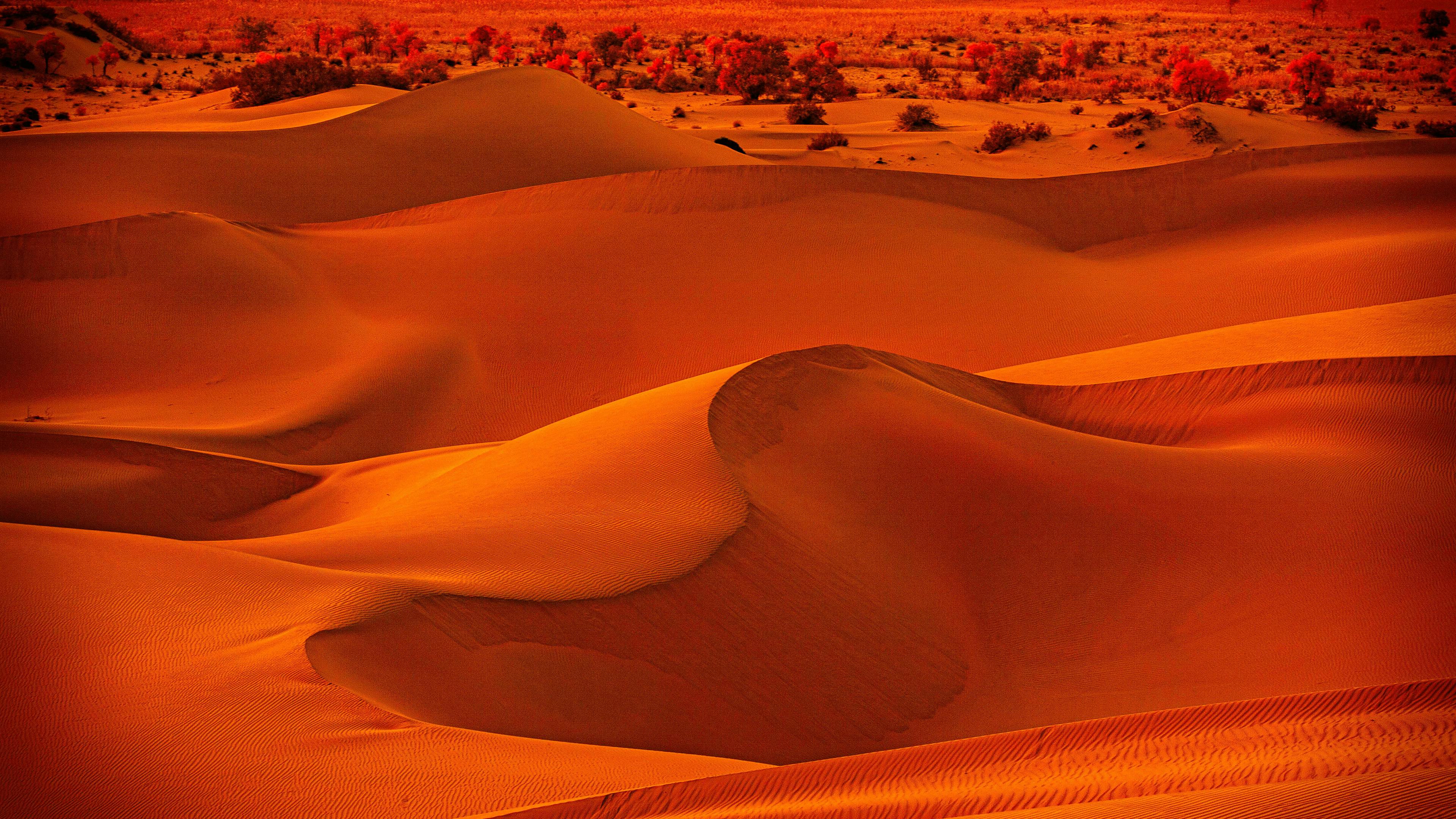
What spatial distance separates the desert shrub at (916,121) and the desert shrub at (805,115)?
6.01 feet

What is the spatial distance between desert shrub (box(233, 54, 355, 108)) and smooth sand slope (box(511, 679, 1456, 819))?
76.7 ft

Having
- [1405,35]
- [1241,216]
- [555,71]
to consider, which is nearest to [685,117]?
[555,71]

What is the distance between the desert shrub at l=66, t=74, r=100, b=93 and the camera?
91.8 ft

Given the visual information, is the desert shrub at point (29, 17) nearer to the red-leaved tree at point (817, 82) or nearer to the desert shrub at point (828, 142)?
the red-leaved tree at point (817, 82)

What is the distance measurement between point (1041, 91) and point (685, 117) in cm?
1106

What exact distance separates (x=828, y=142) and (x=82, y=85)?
19.3 meters

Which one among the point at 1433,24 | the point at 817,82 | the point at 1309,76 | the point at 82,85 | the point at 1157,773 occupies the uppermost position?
the point at 1433,24

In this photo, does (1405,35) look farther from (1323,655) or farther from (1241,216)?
(1323,655)

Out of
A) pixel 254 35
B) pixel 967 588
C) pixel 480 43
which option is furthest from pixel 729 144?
pixel 254 35

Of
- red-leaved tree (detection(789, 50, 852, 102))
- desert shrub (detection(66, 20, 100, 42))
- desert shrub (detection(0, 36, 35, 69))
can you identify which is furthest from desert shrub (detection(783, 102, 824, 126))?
desert shrub (detection(66, 20, 100, 42))

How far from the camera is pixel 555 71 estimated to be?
2105cm

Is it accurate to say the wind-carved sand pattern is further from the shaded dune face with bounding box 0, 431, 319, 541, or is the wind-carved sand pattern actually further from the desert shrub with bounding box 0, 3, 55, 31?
the desert shrub with bounding box 0, 3, 55, 31

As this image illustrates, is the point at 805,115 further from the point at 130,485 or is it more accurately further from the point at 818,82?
the point at 130,485

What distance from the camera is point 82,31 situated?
33094 millimetres
